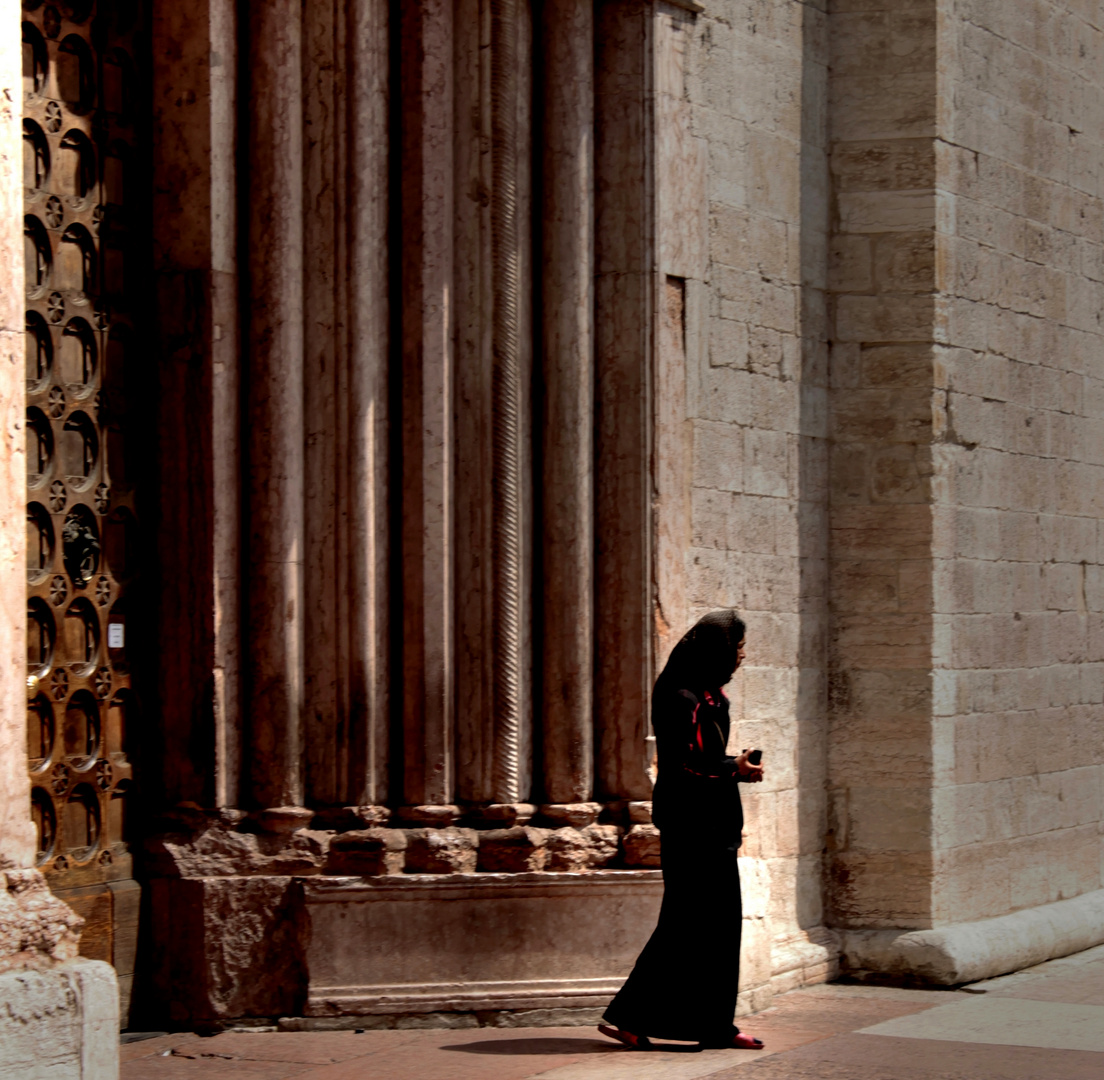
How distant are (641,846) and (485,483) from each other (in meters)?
1.40

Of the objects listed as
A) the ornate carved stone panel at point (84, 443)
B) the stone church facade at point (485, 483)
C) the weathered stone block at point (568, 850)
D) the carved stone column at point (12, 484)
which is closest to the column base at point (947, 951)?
the stone church facade at point (485, 483)

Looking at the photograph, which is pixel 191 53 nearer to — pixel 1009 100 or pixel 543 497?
pixel 543 497

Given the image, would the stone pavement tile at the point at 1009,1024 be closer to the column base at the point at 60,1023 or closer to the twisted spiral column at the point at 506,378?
the twisted spiral column at the point at 506,378

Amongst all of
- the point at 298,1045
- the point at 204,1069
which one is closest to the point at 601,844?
the point at 298,1045

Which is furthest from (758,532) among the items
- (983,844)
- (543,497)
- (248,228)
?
(248,228)

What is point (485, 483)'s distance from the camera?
265 inches

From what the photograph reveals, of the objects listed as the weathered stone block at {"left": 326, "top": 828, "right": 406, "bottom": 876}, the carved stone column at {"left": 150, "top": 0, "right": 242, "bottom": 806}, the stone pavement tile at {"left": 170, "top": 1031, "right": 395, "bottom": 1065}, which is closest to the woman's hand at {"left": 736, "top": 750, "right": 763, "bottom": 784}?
the weathered stone block at {"left": 326, "top": 828, "right": 406, "bottom": 876}

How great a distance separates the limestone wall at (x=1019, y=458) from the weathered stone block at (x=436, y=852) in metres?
2.30

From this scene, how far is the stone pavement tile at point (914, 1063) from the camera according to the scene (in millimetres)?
5688

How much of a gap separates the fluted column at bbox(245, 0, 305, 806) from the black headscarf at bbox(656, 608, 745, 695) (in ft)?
4.20

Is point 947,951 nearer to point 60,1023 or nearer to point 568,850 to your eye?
point 568,850

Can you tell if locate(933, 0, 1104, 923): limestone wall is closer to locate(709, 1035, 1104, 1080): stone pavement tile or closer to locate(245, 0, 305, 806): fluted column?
locate(709, 1035, 1104, 1080): stone pavement tile

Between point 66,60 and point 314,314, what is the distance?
3.74 feet

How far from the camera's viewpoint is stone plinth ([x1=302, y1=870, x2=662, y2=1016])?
248 inches
